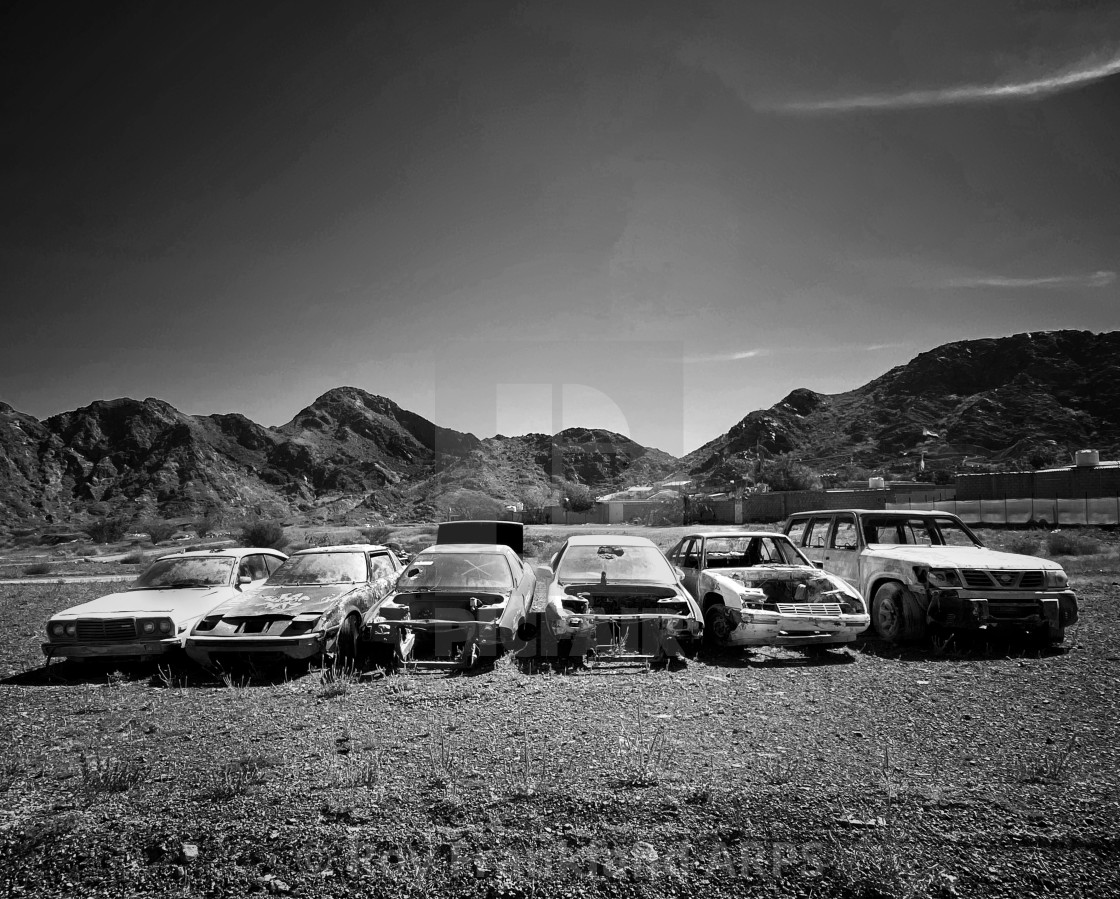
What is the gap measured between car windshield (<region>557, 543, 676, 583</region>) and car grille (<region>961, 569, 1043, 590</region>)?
Answer: 360cm

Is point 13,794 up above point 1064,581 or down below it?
below

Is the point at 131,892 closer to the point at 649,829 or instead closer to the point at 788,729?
the point at 649,829

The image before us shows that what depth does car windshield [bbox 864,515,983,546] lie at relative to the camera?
Answer: 987cm

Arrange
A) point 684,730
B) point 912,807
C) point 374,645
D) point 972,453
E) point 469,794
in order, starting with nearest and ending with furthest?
point 912,807 < point 469,794 < point 684,730 < point 374,645 < point 972,453

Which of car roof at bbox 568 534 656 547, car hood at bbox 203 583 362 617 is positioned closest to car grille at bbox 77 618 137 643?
car hood at bbox 203 583 362 617

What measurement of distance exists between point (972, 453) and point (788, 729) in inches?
3050

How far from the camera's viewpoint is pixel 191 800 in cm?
396

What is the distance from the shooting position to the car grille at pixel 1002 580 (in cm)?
789

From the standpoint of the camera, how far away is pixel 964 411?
3103 inches

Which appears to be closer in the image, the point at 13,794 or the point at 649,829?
the point at 649,829

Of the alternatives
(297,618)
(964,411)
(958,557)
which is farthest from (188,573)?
(964,411)

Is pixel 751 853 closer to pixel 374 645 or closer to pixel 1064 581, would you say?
pixel 374 645

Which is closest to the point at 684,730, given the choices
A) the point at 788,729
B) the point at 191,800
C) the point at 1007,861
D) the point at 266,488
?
the point at 788,729

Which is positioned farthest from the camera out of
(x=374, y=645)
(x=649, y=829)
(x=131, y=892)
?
(x=374, y=645)
